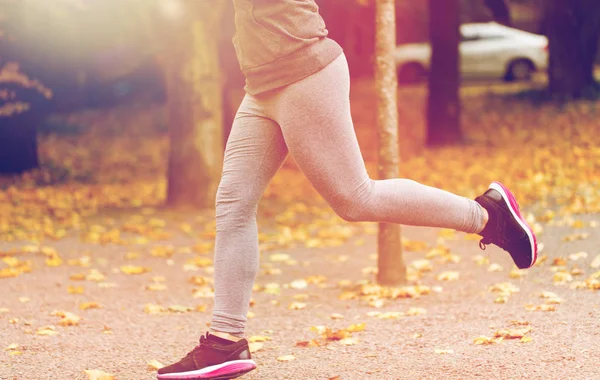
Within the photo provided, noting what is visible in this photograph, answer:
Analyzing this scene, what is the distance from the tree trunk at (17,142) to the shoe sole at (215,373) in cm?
1163

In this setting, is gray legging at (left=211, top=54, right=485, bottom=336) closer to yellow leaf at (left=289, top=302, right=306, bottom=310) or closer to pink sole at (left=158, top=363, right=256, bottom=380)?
pink sole at (left=158, top=363, right=256, bottom=380)

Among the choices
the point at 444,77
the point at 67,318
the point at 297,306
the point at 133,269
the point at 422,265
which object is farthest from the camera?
the point at 444,77

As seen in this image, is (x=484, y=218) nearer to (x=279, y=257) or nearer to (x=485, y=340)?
(x=485, y=340)

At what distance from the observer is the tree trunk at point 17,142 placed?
1457 centimetres

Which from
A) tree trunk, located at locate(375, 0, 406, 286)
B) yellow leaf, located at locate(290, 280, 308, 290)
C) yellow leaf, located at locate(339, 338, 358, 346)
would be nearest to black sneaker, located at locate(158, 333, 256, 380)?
yellow leaf, located at locate(339, 338, 358, 346)

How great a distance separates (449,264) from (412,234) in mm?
1445

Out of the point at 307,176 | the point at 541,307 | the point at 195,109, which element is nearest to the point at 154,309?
the point at 541,307

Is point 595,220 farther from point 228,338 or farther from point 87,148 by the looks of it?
point 87,148

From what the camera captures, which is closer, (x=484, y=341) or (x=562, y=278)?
(x=484, y=341)

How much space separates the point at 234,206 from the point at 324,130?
0.48 metres

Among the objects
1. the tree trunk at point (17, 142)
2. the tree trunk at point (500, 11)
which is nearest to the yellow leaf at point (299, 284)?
the tree trunk at point (500, 11)

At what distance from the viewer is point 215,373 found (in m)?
3.68

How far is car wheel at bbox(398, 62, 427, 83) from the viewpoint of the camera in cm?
2638

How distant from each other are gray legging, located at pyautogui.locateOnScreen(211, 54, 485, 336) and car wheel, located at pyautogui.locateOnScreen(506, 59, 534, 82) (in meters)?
22.9
